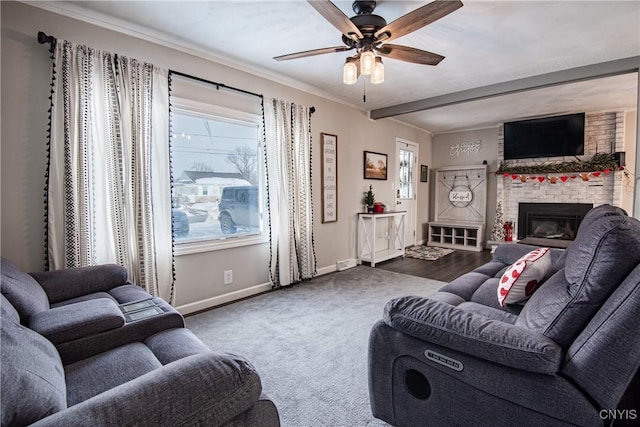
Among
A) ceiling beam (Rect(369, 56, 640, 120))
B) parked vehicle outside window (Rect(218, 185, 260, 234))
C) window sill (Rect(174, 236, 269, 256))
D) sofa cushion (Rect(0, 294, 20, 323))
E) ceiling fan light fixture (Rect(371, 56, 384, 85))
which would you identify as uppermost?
ceiling beam (Rect(369, 56, 640, 120))

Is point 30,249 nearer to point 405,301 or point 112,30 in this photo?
point 112,30

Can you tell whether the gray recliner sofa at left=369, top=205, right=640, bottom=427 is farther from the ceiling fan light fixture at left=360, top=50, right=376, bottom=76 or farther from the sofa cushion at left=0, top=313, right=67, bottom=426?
the ceiling fan light fixture at left=360, top=50, right=376, bottom=76

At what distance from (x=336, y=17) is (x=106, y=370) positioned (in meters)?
2.10

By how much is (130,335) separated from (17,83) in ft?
6.32

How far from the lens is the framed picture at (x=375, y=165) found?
503 cm

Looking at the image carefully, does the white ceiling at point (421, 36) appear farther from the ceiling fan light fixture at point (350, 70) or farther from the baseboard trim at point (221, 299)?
the baseboard trim at point (221, 299)

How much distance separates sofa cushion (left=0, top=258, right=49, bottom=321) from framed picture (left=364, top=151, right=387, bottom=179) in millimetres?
4158

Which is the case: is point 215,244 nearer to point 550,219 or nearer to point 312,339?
point 312,339

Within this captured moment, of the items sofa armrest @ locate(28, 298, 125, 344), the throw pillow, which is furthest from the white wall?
the throw pillow

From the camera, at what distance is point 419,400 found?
54.9 inches

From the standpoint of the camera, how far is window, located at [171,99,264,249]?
299 cm

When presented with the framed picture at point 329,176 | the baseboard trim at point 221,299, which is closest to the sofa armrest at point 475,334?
the baseboard trim at point 221,299

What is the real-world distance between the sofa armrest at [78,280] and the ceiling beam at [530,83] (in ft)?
13.5

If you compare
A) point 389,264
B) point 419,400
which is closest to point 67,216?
point 419,400
